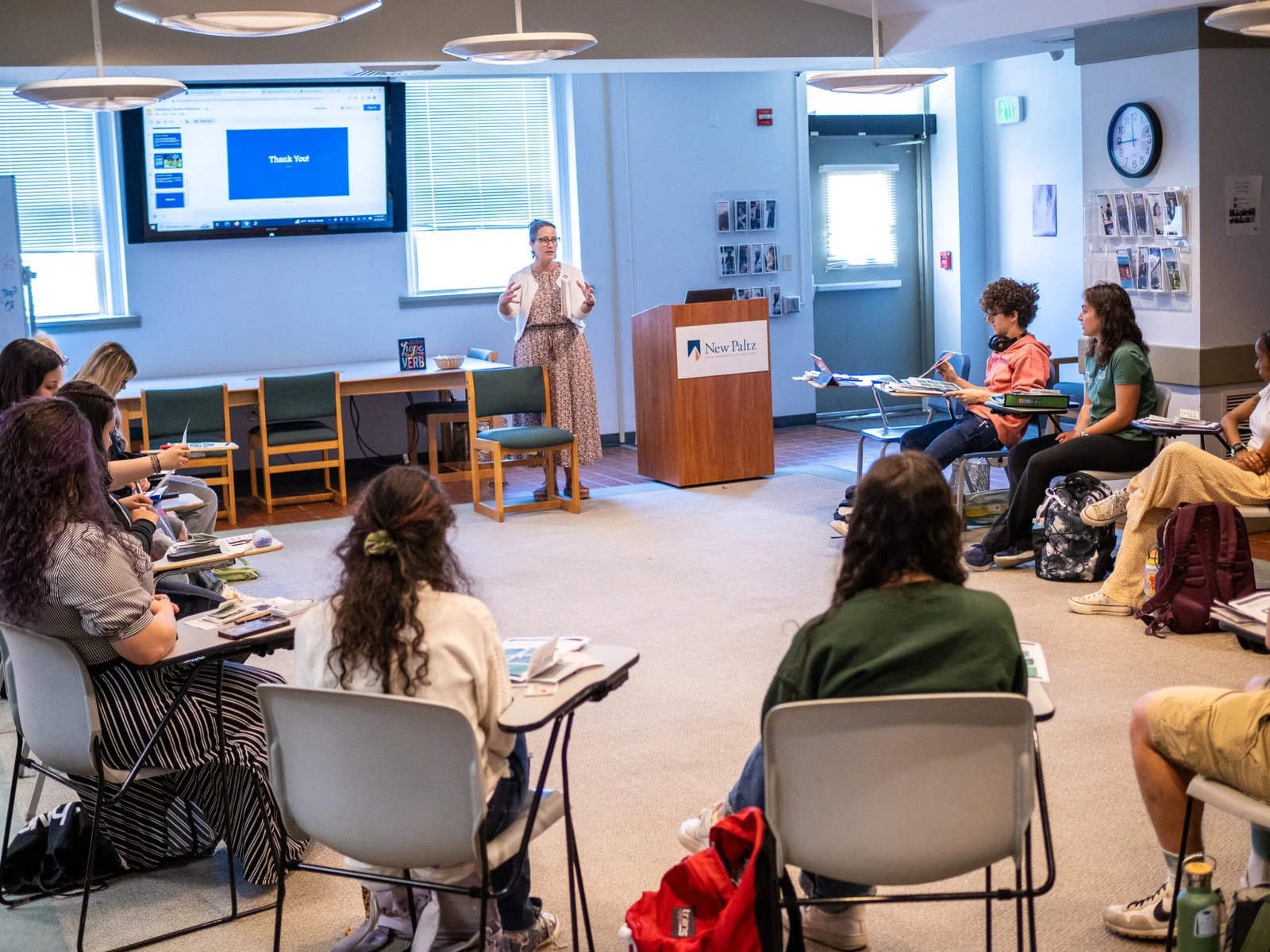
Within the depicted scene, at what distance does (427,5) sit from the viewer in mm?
7762

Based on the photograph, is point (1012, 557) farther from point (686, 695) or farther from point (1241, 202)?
point (1241, 202)

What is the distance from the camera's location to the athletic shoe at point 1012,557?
19.9 feet

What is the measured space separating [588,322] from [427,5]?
289cm

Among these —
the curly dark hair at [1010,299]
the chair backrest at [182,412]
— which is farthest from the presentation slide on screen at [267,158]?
the curly dark hair at [1010,299]

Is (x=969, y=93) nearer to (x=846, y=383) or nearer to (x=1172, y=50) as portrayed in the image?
(x=1172, y=50)

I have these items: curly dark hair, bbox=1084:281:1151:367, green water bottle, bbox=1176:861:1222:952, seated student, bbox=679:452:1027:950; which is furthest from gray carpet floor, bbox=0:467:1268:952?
curly dark hair, bbox=1084:281:1151:367

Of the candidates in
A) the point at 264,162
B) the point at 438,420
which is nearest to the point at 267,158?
the point at 264,162

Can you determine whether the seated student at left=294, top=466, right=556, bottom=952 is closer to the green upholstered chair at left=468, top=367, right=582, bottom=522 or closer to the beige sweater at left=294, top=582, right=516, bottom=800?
the beige sweater at left=294, top=582, right=516, bottom=800

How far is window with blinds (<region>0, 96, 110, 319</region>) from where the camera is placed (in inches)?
339

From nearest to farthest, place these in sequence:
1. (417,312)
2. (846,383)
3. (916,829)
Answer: (916,829) < (846,383) < (417,312)

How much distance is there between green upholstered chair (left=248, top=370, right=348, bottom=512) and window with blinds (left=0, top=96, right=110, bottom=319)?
172 cm

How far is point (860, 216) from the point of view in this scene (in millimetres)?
10891

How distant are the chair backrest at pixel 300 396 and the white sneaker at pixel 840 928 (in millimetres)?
5749

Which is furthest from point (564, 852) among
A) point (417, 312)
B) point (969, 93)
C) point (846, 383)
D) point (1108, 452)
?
point (969, 93)
